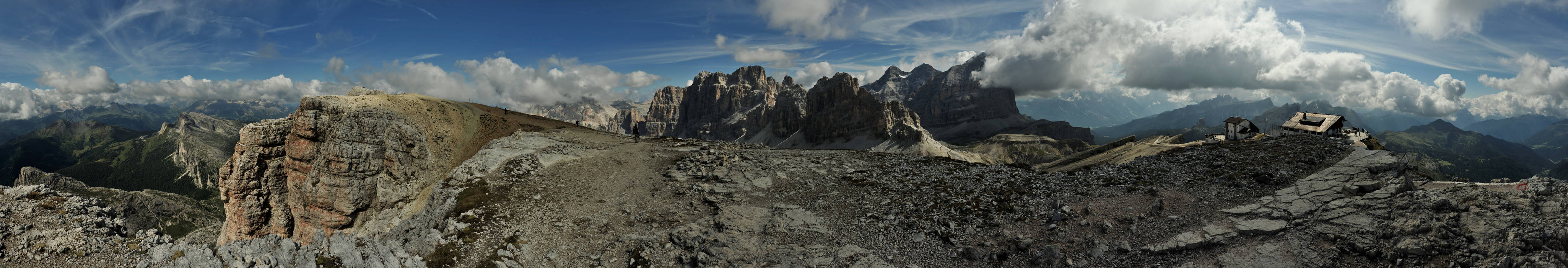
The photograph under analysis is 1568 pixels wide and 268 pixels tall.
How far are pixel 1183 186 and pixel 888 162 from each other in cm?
1597

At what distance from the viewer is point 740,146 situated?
49.5 metres

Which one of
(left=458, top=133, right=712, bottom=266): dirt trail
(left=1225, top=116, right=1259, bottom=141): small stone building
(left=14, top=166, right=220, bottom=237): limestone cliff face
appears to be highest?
(left=1225, top=116, right=1259, bottom=141): small stone building

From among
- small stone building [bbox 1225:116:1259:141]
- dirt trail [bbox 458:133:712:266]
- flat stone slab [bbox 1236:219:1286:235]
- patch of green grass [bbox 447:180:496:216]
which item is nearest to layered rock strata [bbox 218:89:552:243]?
patch of green grass [bbox 447:180:496:216]

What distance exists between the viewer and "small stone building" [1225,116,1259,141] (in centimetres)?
5169

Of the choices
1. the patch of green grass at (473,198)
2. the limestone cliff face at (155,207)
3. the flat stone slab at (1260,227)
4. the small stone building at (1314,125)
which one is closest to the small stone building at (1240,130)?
the small stone building at (1314,125)

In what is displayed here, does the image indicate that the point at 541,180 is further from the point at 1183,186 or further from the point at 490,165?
the point at 1183,186

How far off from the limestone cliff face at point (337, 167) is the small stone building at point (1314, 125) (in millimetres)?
67322

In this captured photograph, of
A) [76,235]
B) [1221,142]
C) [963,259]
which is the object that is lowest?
[963,259]

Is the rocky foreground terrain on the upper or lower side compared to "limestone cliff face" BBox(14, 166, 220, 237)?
upper

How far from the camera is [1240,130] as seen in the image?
5234 cm

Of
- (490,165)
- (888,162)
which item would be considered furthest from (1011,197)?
(490,165)

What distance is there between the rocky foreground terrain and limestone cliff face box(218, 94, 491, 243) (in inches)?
5.6

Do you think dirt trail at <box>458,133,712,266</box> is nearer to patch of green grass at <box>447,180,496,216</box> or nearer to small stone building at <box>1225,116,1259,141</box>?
patch of green grass at <box>447,180,496,216</box>

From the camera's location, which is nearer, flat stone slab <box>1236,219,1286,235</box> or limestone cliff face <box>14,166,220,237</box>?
flat stone slab <box>1236,219,1286,235</box>
